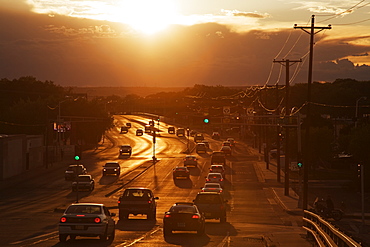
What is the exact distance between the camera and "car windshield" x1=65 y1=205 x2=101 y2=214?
84.7 feet

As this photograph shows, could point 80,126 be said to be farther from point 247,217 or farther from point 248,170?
point 247,217

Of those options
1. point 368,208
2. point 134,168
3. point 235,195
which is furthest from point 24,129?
point 368,208

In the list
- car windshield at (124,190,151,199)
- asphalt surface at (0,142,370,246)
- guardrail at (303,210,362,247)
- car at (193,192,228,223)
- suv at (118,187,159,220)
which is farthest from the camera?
asphalt surface at (0,142,370,246)

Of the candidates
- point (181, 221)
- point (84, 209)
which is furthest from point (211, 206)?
point (84, 209)

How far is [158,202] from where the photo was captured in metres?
55.9

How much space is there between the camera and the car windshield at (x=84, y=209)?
2581 cm

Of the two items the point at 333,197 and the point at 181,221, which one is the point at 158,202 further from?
the point at 181,221

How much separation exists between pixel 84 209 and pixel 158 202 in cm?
3012

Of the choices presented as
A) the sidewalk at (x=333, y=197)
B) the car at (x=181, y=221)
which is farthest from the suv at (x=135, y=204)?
the sidewalk at (x=333, y=197)

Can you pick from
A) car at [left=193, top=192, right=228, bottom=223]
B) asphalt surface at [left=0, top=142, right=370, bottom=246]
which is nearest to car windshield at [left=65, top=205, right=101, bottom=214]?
asphalt surface at [left=0, top=142, right=370, bottom=246]

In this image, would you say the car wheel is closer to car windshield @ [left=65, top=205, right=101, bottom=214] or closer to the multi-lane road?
the multi-lane road

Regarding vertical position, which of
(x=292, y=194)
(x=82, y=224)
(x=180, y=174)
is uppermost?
(x=82, y=224)

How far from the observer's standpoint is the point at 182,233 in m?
31.0

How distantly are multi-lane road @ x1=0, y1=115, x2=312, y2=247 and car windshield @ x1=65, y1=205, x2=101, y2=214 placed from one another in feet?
3.88
